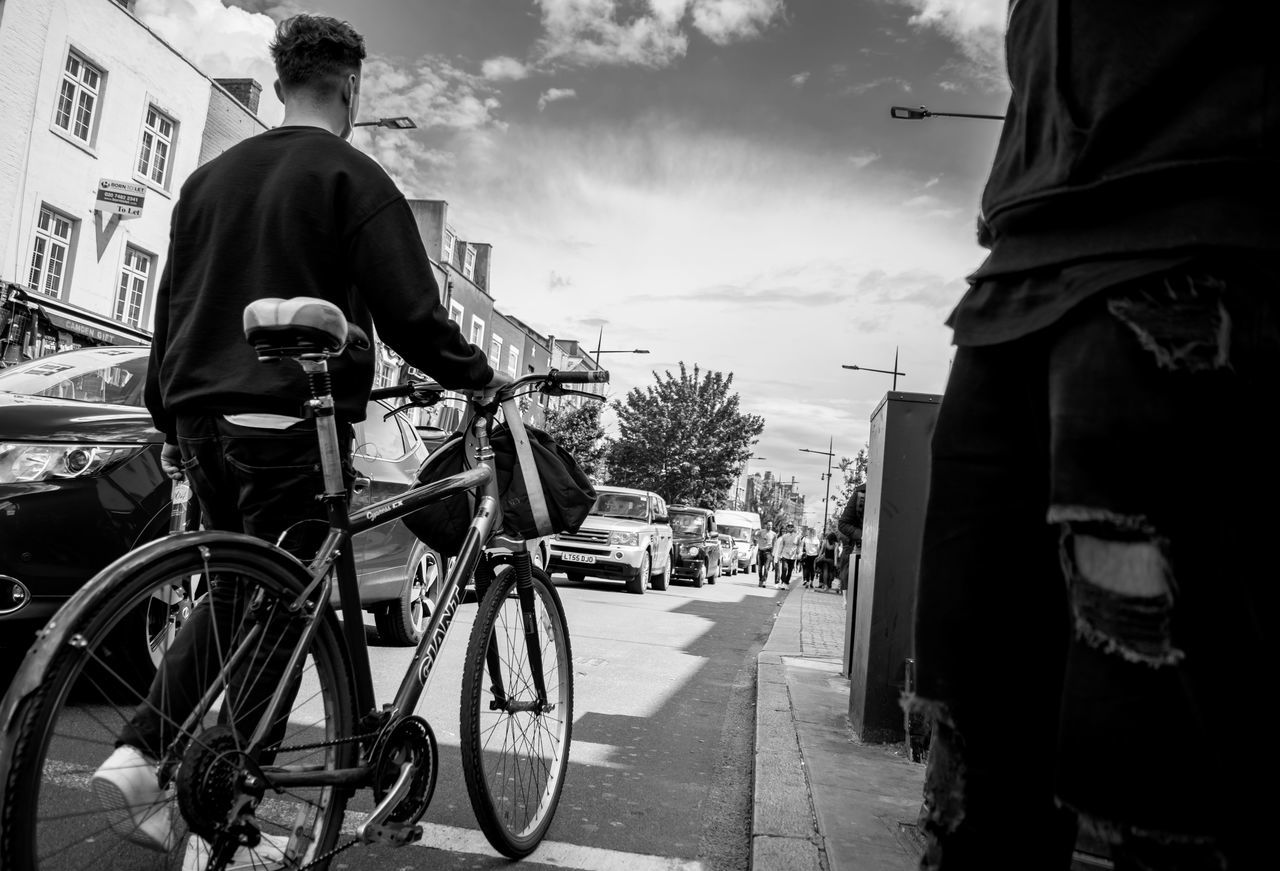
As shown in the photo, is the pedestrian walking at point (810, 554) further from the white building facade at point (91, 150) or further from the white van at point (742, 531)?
the white building facade at point (91, 150)

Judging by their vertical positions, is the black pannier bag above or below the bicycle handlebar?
below

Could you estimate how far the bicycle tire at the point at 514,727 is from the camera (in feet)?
8.77

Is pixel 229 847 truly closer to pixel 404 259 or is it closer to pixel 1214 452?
pixel 404 259

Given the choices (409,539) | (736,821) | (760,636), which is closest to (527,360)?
(760,636)

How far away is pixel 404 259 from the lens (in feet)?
8.01

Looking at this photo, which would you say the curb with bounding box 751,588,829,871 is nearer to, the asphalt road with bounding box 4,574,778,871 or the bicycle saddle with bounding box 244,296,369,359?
the asphalt road with bounding box 4,574,778,871

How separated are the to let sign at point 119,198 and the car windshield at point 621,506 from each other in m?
10.7

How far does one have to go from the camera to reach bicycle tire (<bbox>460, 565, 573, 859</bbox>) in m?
2.67

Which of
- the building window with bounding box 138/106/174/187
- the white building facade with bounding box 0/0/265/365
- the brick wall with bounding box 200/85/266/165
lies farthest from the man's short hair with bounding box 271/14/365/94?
the brick wall with bounding box 200/85/266/165

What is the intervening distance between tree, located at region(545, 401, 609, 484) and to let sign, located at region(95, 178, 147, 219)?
67.7 feet

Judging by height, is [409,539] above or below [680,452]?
below

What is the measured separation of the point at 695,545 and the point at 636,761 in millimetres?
18353

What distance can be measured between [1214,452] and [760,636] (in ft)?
32.9

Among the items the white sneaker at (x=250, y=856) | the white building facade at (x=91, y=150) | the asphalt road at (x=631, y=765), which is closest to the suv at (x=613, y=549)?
the asphalt road at (x=631, y=765)
